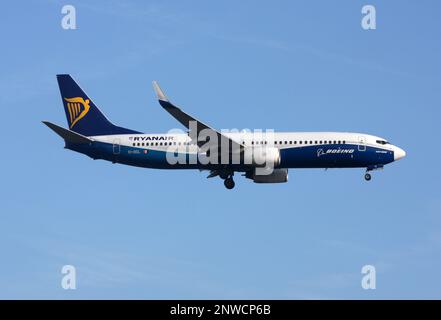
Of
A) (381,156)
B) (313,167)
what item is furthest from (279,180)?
(381,156)

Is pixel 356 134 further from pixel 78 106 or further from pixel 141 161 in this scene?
pixel 78 106

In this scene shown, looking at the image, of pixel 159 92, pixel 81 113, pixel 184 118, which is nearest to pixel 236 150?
pixel 184 118

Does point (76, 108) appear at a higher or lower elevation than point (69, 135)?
higher

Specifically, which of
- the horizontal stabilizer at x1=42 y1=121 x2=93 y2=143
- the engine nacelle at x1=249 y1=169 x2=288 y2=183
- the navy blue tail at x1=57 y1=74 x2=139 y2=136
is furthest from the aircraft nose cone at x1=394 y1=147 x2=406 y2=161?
the horizontal stabilizer at x1=42 y1=121 x2=93 y2=143

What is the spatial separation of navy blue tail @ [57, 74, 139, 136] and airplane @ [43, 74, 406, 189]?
288 mm

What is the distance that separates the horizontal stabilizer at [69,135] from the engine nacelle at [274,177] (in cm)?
1524

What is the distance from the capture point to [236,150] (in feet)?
271

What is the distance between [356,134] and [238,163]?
10895mm

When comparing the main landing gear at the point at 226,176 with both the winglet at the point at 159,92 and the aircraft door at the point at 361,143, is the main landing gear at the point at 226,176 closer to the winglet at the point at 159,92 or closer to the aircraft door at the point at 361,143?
the aircraft door at the point at 361,143

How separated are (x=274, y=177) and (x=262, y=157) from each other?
427 centimetres

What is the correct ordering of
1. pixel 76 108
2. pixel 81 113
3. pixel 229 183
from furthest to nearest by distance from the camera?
1. pixel 76 108
2. pixel 81 113
3. pixel 229 183

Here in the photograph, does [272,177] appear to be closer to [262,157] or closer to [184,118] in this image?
[262,157]

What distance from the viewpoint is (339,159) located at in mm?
83562

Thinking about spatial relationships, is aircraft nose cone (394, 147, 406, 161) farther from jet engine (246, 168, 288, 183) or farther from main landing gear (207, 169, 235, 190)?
main landing gear (207, 169, 235, 190)
